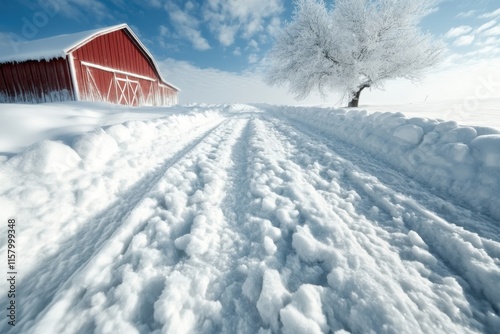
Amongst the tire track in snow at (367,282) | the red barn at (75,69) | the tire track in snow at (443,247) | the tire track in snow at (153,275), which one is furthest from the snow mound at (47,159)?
the red barn at (75,69)

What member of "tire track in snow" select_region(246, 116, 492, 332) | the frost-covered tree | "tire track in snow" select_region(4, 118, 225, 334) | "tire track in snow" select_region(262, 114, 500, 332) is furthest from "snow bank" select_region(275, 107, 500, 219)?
the frost-covered tree

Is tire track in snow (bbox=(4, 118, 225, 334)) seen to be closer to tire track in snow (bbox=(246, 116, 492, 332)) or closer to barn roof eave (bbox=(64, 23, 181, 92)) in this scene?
tire track in snow (bbox=(246, 116, 492, 332))

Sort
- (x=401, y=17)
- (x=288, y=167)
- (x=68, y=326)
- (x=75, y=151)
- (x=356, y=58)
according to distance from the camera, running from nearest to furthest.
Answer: (x=68, y=326), (x=75, y=151), (x=288, y=167), (x=401, y=17), (x=356, y=58)

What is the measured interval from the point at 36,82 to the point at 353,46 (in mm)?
16932

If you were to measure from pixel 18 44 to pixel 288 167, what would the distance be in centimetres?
1978

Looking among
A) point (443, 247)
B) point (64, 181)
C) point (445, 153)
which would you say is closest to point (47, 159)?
point (64, 181)

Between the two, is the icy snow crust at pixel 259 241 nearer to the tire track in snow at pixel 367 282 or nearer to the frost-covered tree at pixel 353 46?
the tire track in snow at pixel 367 282

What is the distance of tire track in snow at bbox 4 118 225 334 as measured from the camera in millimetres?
1212

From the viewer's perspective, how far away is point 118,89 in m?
12.5

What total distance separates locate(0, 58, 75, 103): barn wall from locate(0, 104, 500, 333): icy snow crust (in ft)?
32.4

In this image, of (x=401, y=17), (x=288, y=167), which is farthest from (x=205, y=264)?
(x=401, y=17)

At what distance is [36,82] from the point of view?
1033 centimetres

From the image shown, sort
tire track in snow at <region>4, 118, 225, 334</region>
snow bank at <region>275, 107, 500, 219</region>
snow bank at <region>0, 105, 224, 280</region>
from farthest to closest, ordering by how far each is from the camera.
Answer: snow bank at <region>275, 107, 500, 219</region>
snow bank at <region>0, 105, 224, 280</region>
tire track in snow at <region>4, 118, 225, 334</region>

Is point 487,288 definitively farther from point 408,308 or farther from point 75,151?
point 75,151
